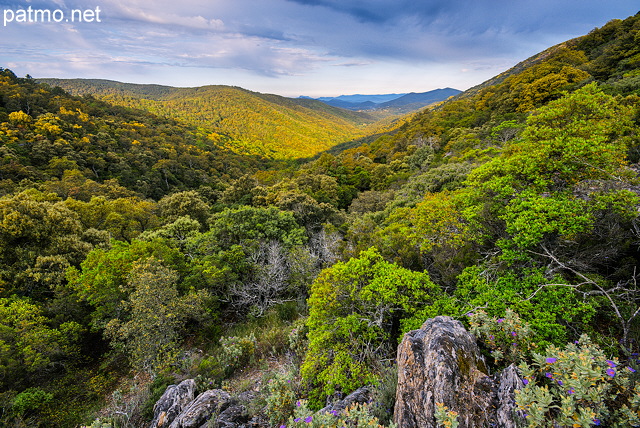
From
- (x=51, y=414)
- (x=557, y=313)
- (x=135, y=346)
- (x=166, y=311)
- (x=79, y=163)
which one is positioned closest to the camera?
(x=557, y=313)

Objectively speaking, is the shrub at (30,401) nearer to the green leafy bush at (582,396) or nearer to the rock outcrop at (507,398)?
the rock outcrop at (507,398)

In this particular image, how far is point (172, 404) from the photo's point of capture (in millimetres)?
6855

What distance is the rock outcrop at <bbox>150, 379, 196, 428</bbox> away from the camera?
6559 millimetres

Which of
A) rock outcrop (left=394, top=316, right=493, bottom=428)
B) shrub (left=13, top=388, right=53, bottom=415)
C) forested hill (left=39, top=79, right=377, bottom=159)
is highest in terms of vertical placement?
forested hill (left=39, top=79, right=377, bottom=159)

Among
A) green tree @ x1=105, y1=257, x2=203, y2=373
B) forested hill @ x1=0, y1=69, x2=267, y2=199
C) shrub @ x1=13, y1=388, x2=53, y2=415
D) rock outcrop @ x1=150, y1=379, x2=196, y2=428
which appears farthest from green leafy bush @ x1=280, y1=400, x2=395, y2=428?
forested hill @ x1=0, y1=69, x2=267, y2=199

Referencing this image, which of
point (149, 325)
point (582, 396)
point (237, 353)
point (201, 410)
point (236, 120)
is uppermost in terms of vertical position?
point (236, 120)

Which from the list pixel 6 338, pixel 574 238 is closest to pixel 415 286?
pixel 574 238

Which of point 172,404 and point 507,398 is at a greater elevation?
point 507,398

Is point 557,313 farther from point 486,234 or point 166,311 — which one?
point 166,311

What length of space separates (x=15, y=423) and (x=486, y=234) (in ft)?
48.0

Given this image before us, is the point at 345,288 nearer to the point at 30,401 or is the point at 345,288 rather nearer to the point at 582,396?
the point at 582,396

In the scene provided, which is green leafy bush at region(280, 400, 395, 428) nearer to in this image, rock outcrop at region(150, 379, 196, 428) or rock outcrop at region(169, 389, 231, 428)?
rock outcrop at region(169, 389, 231, 428)

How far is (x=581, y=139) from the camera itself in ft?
19.7

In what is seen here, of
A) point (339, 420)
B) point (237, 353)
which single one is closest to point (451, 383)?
point (339, 420)
